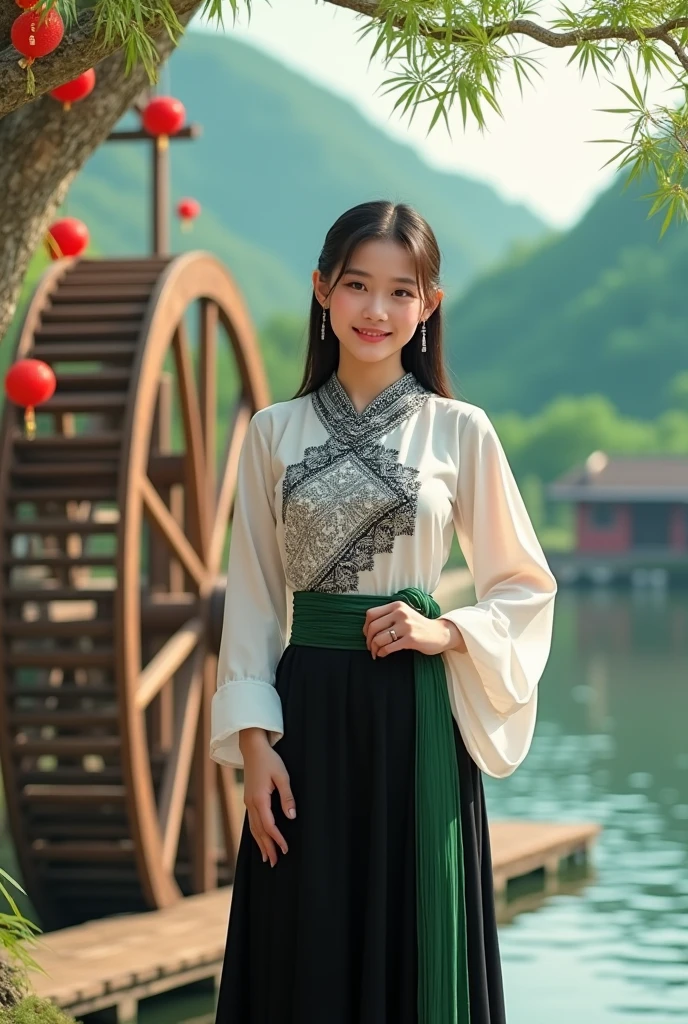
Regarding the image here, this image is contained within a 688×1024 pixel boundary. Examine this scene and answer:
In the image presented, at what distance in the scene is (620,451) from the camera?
44.7 metres

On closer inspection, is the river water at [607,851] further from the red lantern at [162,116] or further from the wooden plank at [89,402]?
the red lantern at [162,116]

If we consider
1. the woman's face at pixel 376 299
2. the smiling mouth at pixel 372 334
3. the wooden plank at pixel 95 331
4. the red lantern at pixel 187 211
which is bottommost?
the smiling mouth at pixel 372 334

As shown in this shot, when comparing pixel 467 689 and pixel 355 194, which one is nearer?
pixel 467 689

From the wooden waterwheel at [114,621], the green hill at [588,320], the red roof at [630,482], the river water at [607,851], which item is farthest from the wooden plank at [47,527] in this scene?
the green hill at [588,320]

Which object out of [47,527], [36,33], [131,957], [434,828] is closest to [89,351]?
[47,527]

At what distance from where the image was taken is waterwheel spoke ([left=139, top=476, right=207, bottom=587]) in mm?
6133

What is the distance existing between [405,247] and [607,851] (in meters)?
5.70

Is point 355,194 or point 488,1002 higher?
point 355,194

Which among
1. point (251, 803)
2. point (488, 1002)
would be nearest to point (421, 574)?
point (251, 803)

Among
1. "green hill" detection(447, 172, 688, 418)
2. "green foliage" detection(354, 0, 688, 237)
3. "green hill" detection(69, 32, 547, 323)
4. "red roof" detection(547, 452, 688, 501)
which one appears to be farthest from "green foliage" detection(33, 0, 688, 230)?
"green hill" detection(69, 32, 547, 323)

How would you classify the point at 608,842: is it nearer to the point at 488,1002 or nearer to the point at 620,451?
the point at 488,1002

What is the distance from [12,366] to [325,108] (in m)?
117

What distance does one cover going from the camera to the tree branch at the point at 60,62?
8.55ft

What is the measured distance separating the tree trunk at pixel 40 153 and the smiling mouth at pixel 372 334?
116 cm
